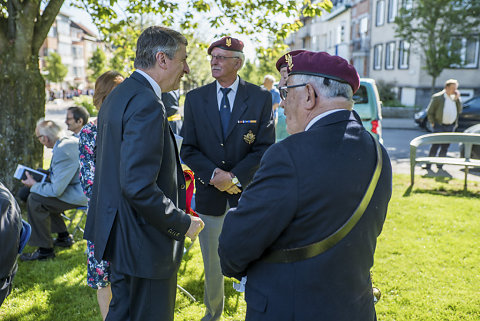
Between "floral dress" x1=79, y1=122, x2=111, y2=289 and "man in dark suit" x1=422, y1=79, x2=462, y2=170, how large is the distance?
8.90 meters

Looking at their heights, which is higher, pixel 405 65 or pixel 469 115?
pixel 405 65

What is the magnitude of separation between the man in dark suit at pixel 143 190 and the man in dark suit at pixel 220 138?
980mm

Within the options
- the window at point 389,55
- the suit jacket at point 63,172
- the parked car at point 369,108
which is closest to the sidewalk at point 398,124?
the window at point 389,55

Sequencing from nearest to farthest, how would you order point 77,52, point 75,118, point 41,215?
point 75,118 → point 41,215 → point 77,52

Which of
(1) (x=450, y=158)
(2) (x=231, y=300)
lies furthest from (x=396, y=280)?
(1) (x=450, y=158)

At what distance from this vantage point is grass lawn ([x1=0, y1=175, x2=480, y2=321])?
12.8ft

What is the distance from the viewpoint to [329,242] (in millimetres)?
1654

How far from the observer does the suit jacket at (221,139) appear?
3479 mm

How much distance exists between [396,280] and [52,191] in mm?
3832

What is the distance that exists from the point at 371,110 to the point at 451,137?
1842mm

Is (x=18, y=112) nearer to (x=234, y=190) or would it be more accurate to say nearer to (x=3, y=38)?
(x=3, y=38)

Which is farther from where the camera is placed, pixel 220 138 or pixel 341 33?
pixel 341 33

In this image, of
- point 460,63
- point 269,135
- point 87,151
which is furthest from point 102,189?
point 460,63

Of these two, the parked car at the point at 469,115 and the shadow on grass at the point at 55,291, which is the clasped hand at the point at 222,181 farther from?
the parked car at the point at 469,115
